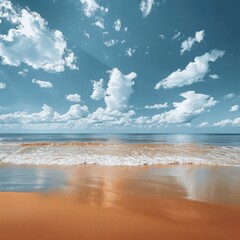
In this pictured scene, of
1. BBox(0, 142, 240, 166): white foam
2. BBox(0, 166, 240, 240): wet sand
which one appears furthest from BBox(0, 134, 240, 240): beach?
BBox(0, 142, 240, 166): white foam

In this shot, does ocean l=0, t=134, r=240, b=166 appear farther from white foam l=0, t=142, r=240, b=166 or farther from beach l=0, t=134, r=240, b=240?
beach l=0, t=134, r=240, b=240

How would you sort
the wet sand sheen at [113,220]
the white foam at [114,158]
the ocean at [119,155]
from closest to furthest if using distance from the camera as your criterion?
the wet sand sheen at [113,220]
the white foam at [114,158]
the ocean at [119,155]

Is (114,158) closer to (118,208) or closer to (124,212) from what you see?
(118,208)

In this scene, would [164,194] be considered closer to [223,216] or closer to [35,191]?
[223,216]

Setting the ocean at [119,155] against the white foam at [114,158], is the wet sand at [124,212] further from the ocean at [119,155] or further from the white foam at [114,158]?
the ocean at [119,155]

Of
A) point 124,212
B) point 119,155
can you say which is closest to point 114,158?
point 119,155

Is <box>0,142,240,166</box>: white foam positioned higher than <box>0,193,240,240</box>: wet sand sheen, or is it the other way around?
<box>0,142,240,166</box>: white foam

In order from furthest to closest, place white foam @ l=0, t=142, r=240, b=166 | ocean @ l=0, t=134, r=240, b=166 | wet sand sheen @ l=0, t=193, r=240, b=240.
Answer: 1. ocean @ l=0, t=134, r=240, b=166
2. white foam @ l=0, t=142, r=240, b=166
3. wet sand sheen @ l=0, t=193, r=240, b=240

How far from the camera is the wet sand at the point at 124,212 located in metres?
3.74

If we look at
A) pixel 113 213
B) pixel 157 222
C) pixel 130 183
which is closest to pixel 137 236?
pixel 157 222

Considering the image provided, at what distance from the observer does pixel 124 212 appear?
4633mm

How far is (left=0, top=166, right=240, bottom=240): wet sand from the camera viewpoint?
12.3ft

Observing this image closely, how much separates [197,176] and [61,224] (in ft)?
23.8

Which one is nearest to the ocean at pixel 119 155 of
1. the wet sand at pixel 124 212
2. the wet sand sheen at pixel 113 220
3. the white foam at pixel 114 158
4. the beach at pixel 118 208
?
the white foam at pixel 114 158
